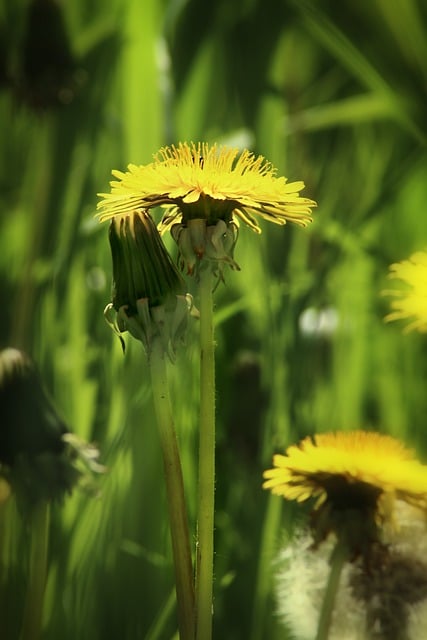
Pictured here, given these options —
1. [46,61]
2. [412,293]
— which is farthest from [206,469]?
[46,61]

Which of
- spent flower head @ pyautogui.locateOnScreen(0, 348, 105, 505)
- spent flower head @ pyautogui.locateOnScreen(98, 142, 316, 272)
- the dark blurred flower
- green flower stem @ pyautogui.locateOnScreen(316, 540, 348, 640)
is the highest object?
the dark blurred flower

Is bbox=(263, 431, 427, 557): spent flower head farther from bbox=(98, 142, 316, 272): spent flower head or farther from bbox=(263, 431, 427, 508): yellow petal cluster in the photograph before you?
bbox=(98, 142, 316, 272): spent flower head

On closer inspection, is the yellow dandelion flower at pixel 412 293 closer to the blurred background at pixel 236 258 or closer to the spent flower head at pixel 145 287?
the blurred background at pixel 236 258

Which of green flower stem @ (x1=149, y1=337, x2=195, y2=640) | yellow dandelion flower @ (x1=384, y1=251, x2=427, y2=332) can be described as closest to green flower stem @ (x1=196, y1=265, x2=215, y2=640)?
green flower stem @ (x1=149, y1=337, x2=195, y2=640)

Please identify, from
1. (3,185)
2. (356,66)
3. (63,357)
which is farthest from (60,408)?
(356,66)

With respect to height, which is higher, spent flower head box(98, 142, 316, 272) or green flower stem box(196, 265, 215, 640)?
spent flower head box(98, 142, 316, 272)

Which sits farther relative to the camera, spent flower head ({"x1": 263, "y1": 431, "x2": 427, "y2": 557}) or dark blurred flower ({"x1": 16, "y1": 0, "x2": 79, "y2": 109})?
dark blurred flower ({"x1": 16, "y1": 0, "x2": 79, "y2": 109})

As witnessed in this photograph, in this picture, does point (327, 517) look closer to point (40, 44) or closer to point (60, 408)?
point (60, 408)
